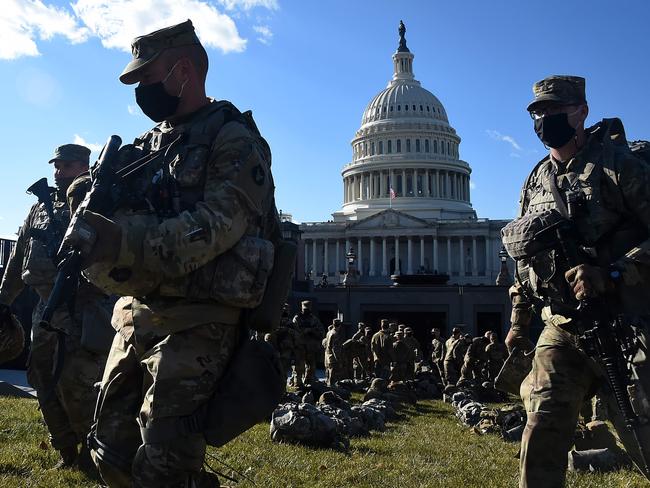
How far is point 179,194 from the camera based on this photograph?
10.1 feet

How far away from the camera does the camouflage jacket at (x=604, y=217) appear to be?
380cm

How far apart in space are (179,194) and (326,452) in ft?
15.3

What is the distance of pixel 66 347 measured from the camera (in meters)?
5.69

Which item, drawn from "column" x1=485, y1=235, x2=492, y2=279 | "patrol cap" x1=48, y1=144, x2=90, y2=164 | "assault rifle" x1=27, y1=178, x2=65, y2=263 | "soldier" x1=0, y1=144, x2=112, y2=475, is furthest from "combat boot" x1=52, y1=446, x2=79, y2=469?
"column" x1=485, y1=235, x2=492, y2=279

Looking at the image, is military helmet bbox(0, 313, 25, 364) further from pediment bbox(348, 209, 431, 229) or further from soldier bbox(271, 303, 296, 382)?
pediment bbox(348, 209, 431, 229)

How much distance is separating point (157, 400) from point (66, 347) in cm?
321

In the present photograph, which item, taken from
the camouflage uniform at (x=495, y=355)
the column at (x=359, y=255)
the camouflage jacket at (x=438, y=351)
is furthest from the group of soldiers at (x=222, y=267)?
the column at (x=359, y=255)

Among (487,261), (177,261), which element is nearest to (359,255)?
(487,261)

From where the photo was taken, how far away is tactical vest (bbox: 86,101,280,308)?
2865 millimetres

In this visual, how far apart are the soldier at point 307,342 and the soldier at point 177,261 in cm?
1221

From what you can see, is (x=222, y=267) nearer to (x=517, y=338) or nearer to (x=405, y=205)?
(x=517, y=338)

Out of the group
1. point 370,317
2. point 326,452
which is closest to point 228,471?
point 326,452

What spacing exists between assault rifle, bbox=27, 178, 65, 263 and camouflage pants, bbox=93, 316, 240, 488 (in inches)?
108

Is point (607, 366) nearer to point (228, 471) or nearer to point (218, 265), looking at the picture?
point (218, 265)
